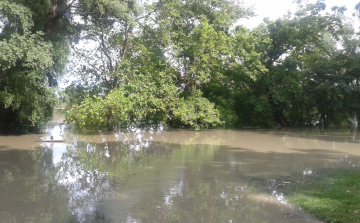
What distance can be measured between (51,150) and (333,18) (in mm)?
25071

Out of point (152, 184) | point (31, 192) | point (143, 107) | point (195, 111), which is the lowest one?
point (31, 192)

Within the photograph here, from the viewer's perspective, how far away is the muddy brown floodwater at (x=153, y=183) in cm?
477

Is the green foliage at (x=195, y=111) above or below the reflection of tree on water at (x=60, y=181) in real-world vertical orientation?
above

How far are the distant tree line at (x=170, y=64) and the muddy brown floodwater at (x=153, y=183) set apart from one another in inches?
208

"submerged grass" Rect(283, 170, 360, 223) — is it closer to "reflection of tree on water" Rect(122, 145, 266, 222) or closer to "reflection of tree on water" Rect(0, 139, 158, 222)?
"reflection of tree on water" Rect(122, 145, 266, 222)

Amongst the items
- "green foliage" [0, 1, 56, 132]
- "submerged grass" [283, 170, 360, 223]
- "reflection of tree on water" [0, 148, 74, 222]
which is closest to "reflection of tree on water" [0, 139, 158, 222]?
"reflection of tree on water" [0, 148, 74, 222]

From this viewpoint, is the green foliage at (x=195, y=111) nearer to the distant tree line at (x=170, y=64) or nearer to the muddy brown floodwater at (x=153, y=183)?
the distant tree line at (x=170, y=64)

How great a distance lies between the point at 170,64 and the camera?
20.9 m

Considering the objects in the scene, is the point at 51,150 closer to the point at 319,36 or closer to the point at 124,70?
the point at 124,70

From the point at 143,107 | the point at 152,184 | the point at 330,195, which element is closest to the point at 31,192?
the point at 152,184

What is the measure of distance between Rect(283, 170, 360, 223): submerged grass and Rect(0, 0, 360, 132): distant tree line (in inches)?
311

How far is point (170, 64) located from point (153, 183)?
15236mm

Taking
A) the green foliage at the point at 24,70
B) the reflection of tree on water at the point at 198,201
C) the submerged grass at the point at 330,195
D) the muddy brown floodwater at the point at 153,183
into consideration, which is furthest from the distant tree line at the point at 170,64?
the reflection of tree on water at the point at 198,201

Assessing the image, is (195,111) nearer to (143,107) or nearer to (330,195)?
(143,107)
